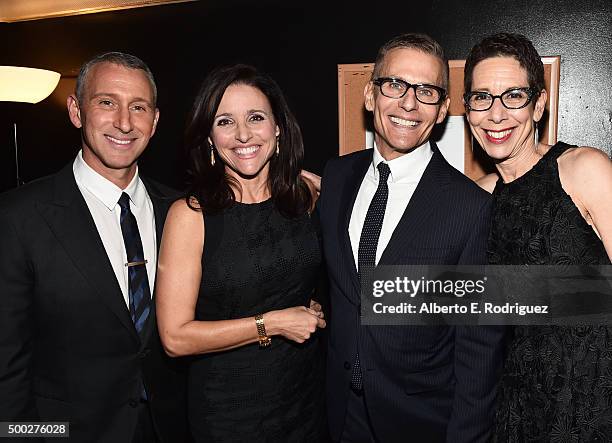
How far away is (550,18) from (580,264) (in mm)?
1850

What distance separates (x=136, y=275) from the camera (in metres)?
2.06

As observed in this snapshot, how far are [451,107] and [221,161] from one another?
1741 millimetres

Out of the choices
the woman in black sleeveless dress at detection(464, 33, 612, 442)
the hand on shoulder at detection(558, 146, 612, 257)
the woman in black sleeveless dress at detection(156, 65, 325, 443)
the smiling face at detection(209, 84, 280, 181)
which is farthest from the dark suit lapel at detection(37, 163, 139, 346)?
the hand on shoulder at detection(558, 146, 612, 257)

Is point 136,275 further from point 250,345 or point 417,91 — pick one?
point 417,91

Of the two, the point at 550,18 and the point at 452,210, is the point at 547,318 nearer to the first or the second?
the point at 452,210

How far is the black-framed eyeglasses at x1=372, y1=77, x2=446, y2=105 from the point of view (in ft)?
7.20

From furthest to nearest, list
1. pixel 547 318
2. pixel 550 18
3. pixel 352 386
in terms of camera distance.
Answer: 1. pixel 550 18
2. pixel 352 386
3. pixel 547 318

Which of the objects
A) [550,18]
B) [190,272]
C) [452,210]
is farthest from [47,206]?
[550,18]

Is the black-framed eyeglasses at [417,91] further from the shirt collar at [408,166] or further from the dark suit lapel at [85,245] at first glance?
the dark suit lapel at [85,245]

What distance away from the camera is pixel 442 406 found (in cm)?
212

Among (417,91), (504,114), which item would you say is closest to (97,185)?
(417,91)

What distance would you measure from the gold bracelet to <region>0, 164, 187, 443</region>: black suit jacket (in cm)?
42

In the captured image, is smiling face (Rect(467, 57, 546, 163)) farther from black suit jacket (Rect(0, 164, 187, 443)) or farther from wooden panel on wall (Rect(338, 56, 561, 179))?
black suit jacket (Rect(0, 164, 187, 443))

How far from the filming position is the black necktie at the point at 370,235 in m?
2.10
